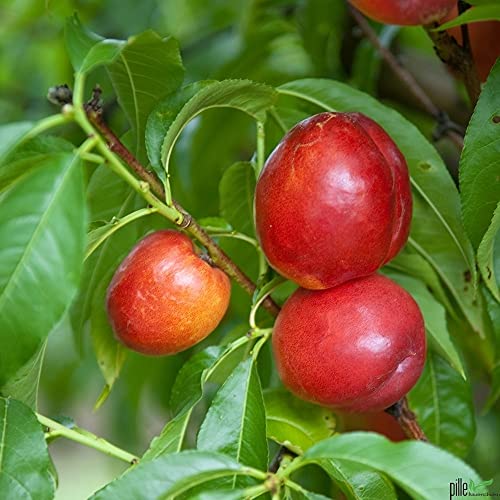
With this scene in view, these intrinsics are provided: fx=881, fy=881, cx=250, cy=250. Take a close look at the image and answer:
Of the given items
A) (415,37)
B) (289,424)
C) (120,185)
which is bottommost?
(415,37)

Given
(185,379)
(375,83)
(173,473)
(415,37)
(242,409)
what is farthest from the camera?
(415,37)

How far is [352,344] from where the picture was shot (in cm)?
74

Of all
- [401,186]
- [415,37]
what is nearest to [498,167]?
[401,186]

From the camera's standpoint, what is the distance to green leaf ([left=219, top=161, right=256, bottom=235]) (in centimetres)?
96

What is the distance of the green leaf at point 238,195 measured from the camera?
3.14 feet

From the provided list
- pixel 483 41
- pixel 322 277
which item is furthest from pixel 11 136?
pixel 483 41

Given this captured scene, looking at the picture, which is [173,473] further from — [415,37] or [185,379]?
[415,37]

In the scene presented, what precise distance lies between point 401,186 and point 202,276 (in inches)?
7.6

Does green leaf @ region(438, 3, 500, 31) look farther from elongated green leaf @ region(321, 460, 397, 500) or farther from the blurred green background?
the blurred green background

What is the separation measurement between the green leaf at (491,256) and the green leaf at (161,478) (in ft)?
1.01

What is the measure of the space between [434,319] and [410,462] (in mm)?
320

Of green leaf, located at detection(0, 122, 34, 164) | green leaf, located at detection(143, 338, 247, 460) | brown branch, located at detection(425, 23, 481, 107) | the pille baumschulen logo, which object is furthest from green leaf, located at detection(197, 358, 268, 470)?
brown branch, located at detection(425, 23, 481, 107)

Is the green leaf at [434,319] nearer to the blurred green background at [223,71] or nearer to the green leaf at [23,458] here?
the blurred green background at [223,71]

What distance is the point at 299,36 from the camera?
4.93 ft
